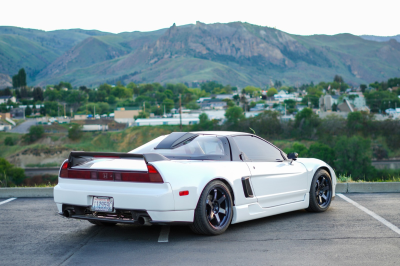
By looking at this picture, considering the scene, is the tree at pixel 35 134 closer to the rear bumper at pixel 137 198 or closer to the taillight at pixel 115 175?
the taillight at pixel 115 175

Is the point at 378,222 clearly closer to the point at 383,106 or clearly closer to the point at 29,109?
the point at 383,106

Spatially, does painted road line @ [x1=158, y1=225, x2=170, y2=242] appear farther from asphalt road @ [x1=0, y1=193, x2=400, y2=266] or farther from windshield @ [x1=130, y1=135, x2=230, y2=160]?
windshield @ [x1=130, y1=135, x2=230, y2=160]

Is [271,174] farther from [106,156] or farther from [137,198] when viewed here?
[106,156]

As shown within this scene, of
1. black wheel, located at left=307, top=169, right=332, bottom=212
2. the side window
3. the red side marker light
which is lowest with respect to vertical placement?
black wheel, located at left=307, top=169, right=332, bottom=212

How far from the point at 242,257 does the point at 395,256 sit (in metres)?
1.57

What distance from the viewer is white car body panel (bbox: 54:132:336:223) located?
5.22 metres

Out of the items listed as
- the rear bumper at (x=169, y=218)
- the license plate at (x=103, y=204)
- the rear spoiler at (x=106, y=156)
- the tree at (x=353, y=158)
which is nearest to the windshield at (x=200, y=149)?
the rear spoiler at (x=106, y=156)

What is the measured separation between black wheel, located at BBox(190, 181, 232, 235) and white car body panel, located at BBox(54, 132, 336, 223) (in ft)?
0.28

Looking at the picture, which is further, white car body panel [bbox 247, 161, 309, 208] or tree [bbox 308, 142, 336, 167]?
tree [bbox 308, 142, 336, 167]

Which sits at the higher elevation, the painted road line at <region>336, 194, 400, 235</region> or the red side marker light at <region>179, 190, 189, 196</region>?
the red side marker light at <region>179, 190, 189, 196</region>

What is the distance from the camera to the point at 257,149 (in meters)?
6.82

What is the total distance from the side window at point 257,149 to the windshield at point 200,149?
335 mm

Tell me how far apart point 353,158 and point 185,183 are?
65070 mm

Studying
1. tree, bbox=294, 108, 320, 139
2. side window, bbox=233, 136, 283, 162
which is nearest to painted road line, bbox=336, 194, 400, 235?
side window, bbox=233, 136, 283, 162
